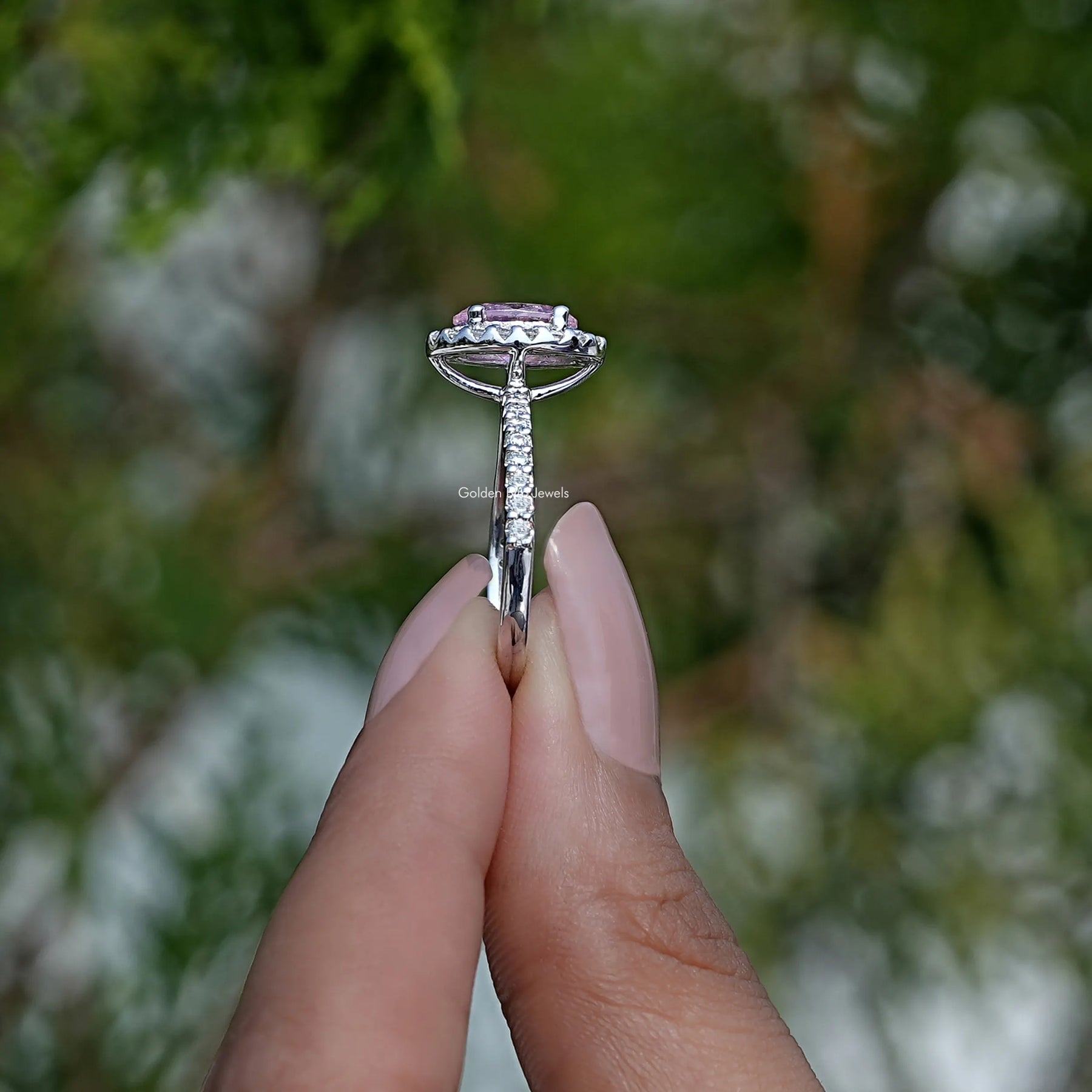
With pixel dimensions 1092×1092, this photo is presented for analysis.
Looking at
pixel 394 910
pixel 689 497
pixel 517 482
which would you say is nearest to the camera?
pixel 394 910

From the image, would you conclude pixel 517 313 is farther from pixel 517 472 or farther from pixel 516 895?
pixel 516 895

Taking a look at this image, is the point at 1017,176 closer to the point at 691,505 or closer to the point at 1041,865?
the point at 691,505

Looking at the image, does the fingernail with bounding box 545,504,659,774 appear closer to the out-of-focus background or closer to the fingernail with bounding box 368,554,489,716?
the fingernail with bounding box 368,554,489,716

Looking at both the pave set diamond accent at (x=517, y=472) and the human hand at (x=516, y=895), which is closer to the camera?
the human hand at (x=516, y=895)

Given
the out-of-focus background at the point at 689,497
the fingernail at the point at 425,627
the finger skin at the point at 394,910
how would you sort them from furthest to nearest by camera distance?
the out-of-focus background at the point at 689,497 → the fingernail at the point at 425,627 → the finger skin at the point at 394,910

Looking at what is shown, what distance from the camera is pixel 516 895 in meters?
0.38

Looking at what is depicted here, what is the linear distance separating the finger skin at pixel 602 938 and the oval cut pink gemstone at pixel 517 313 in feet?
0.36

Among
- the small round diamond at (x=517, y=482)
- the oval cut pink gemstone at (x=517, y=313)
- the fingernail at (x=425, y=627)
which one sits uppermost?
the oval cut pink gemstone at (x=517, y=313)

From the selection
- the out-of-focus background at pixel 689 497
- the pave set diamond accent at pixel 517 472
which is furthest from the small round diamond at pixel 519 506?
the out-of-focus background at pixel 689 497

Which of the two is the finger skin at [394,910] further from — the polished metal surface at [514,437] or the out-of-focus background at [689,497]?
the out-of-focus background at [689,497]

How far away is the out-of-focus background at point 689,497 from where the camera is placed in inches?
22.4

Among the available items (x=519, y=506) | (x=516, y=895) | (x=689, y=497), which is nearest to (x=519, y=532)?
(x=519, y=506)

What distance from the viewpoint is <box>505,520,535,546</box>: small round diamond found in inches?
16.6

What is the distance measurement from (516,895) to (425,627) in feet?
0.33
